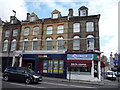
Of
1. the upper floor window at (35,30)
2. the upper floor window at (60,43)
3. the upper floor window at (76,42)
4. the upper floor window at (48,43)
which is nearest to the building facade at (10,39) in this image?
the upper floor window at (35,30)

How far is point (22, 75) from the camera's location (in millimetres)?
11859

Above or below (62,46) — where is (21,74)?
below

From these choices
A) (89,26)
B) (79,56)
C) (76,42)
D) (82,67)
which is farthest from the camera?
→ (76,42)

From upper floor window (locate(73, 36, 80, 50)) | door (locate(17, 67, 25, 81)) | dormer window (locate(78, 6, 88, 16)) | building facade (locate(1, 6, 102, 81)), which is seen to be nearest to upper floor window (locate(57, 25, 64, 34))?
building facade (locate(1, 6, 102, 81))

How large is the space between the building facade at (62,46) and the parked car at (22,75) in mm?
6327

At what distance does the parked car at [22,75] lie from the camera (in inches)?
454

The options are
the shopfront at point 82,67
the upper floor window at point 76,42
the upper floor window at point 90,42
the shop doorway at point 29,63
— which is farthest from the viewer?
the shop doorway at point 29,63

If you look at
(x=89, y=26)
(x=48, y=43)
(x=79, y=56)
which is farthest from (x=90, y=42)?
(x=48, y=43)

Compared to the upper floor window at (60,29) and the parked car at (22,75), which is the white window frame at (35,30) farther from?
the parked car at (22,75)

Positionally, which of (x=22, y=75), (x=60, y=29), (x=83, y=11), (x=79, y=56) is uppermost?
(x=83, y=11)

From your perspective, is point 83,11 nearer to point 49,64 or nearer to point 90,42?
point 90,42

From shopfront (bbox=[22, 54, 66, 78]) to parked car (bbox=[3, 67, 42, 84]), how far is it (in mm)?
6915

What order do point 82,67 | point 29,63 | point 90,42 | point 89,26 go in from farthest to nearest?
1. point 29,63
2. point 89,26
3. point 90,42
4. point 82,67

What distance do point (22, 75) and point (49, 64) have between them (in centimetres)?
815
